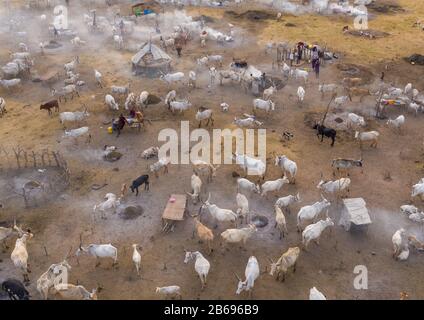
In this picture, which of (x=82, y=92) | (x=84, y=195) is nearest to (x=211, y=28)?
(x=82, y=92)

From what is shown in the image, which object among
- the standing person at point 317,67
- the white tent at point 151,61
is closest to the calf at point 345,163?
the standing person at point 317,67

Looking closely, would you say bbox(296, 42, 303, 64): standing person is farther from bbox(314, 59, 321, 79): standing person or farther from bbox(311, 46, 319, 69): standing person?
bbox(314, 59, 321, 79): standing person

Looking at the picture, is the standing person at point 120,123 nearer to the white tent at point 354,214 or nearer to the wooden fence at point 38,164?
the wooden fence at point 38,164

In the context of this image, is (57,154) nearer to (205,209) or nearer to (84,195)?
(84,195)

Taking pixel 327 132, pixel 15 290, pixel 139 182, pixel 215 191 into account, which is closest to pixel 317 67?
pixel 327 132

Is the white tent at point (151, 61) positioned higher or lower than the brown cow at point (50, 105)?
higher
